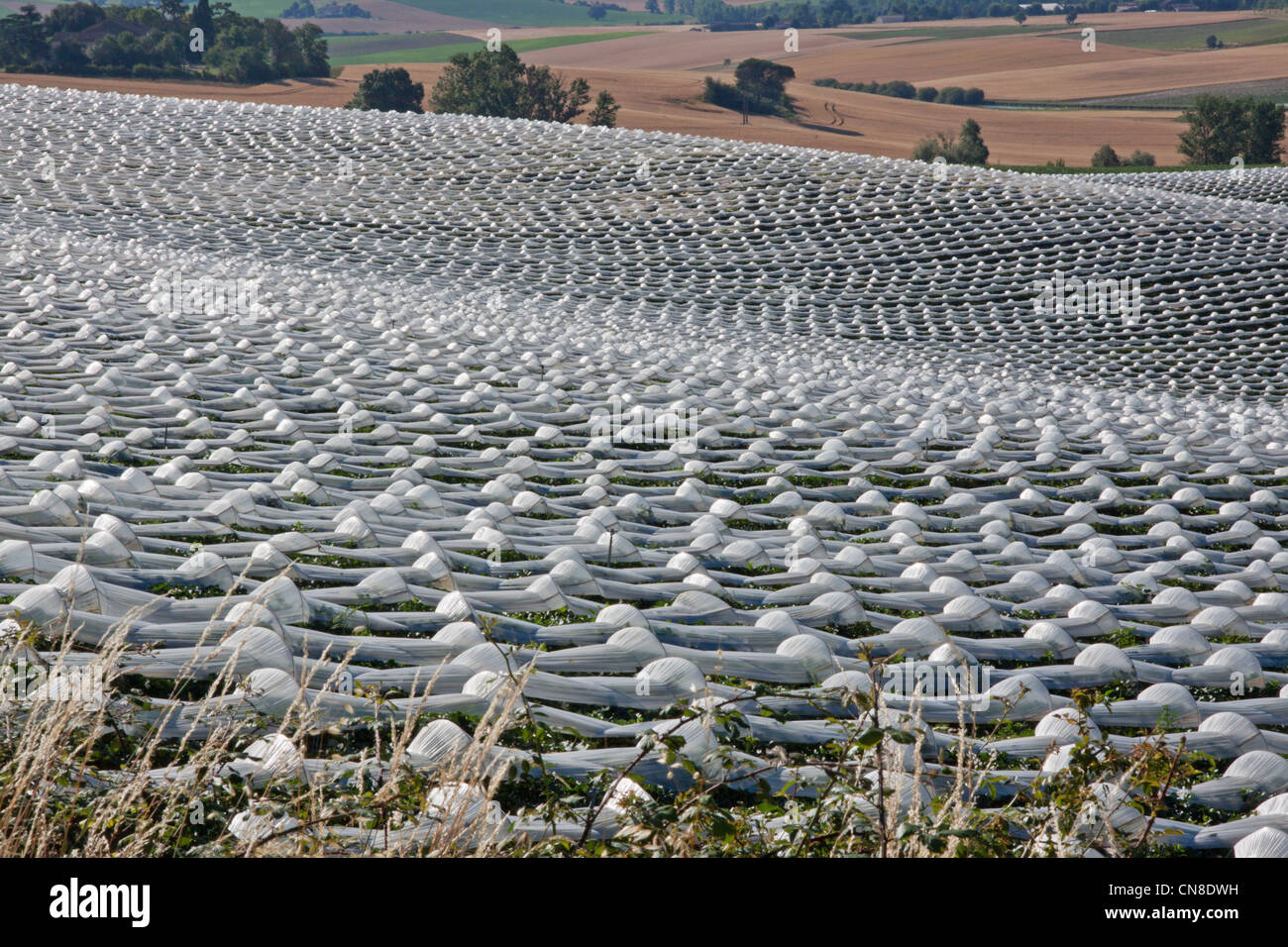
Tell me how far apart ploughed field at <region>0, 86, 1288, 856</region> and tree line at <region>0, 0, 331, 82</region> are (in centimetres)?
5677

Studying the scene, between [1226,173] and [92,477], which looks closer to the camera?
[92,477]

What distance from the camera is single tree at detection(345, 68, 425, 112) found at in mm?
56156

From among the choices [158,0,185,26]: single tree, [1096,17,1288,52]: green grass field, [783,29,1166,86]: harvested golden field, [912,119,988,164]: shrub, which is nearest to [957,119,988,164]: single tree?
[912,119,988,164]: shrub

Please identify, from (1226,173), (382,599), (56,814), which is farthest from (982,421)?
(1226,173)

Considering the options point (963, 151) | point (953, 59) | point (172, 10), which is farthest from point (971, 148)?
point (172, 10)

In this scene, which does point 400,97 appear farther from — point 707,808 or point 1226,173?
point 707,808

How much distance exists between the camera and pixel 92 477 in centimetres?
441

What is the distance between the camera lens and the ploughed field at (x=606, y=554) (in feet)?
8.35

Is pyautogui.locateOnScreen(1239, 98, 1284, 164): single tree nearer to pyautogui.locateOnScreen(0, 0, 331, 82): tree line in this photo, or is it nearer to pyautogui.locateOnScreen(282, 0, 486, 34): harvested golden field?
pyautogui.locateOnScreen(0, 0, 331, 82): tree line

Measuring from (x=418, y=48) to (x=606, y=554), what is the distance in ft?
295

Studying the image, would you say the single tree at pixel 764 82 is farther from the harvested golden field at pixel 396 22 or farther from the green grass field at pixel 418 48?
the harvested golden field at pixel 396 22

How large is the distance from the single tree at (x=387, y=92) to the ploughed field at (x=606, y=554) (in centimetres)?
4713

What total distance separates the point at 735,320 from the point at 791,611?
8.73 m

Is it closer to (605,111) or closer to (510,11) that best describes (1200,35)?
(605,111)
